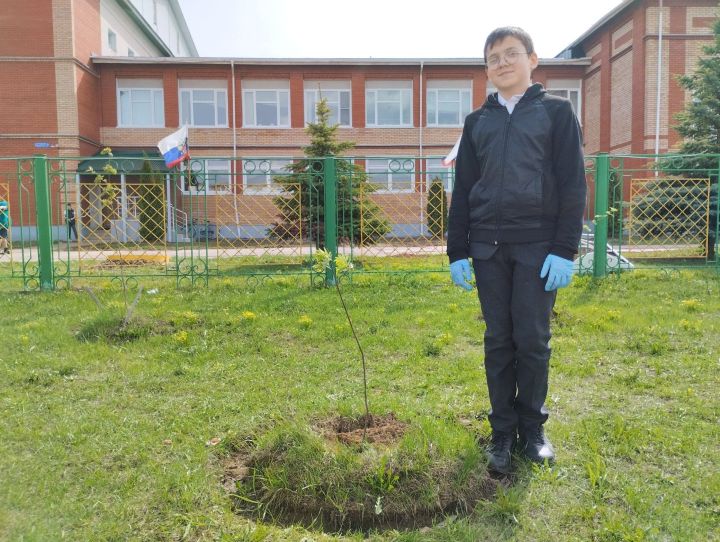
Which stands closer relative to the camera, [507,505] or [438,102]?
[507,505]

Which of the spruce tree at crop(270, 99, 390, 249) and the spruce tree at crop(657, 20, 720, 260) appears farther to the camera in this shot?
the spruce tree at crop(657, 20, 720, 260)

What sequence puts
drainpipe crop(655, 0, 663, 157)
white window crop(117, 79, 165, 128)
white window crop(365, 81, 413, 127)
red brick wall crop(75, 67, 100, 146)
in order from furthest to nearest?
white window crop(365, 81, 413, 127), white window crop(117, 79, 165, 128), red brick wall crop(75, 67, 100, 146), drainpipe crop(655, 0, 663, 157)

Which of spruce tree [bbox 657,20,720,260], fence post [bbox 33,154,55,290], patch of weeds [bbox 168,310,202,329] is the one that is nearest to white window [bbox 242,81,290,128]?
spruce tree [bbox 657,20,720,260]

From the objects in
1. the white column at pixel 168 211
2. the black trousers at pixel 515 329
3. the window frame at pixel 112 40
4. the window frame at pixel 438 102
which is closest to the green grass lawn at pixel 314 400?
the black trousers at pixel 515 329

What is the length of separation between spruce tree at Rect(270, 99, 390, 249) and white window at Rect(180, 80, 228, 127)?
9.99 m

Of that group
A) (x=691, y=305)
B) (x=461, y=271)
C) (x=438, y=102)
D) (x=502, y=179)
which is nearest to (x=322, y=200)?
(x=691, y=305)

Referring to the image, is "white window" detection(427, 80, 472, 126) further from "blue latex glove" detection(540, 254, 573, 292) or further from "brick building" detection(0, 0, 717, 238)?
"blue latex glove" detection(540, 254, 573, 292)

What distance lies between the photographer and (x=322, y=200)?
11.9 m

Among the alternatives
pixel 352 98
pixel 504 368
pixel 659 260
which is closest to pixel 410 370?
pixel 504 368

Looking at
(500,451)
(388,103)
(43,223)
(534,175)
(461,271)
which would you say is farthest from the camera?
(388,103)

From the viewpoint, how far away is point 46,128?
2089 cm

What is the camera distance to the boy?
2.57 m

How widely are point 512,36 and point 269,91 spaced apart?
73.6ft

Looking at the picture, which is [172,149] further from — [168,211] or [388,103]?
[388,103]
